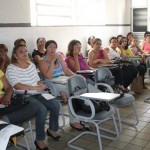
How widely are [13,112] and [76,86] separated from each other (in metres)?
0.88

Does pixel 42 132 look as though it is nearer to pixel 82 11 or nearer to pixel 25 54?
pixel 25 54

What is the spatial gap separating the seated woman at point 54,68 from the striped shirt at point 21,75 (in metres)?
0.33

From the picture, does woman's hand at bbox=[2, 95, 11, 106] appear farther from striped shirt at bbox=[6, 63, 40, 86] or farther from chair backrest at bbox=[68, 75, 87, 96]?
chair backrest at bbox=[68, 75, 87, 96]

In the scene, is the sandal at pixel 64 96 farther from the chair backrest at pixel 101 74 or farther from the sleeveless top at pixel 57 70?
the chair backrest at pixel 101 74

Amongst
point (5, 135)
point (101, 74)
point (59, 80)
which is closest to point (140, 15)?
point (101, 74)

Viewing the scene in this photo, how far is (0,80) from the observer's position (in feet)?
9.50

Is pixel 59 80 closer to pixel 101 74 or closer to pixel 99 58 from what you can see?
pixel 101 74

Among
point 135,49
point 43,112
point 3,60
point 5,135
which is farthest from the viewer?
point 135,49

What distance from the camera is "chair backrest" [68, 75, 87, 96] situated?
3.04 metres

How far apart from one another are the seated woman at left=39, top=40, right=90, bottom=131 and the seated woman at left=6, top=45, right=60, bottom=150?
0.30 meters

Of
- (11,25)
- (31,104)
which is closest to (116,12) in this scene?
(11,25)

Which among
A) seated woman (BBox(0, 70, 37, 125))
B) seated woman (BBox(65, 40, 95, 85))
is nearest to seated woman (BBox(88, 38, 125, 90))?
seated woman (BBox(65, 40, 95, 85))

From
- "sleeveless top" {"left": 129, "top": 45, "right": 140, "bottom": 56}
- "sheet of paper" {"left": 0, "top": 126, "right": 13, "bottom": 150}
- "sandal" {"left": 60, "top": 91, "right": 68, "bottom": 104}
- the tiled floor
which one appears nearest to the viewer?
"sheet of paper" {"left": 0, "top": 126, "right": 13, "bottom": 150}

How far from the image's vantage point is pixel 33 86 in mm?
3021
